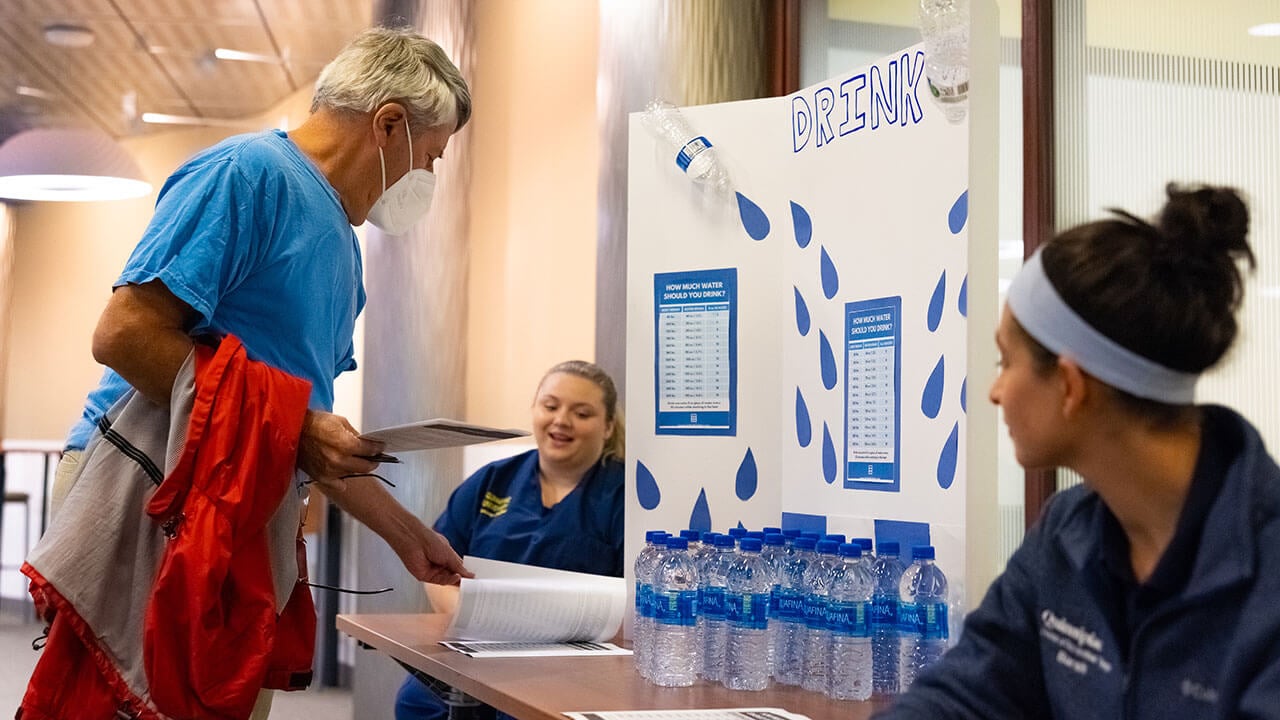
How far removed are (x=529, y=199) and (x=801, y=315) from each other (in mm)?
2747

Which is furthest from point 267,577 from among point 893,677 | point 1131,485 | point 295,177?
point 1131,485

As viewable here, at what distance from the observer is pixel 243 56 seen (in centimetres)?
631

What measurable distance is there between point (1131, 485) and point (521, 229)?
13.0 feet

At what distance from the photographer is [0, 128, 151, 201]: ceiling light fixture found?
623 cm

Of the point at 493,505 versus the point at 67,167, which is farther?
the point at 67,167

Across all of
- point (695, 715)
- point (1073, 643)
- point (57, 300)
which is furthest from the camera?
point (57, 300)

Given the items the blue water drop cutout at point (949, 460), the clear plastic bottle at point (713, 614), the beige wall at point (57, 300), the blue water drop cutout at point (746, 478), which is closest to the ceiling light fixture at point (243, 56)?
the beige wall at point (57, 300)

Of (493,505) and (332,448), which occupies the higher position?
(332,448)

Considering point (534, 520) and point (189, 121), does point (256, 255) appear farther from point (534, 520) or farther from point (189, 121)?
point (189, 121)

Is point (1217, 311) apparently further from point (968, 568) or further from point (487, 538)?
point (487, 538)

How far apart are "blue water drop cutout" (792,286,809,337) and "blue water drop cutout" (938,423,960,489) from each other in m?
0.47

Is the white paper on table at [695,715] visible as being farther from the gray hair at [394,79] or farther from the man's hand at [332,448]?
the gray hair at [394,79]

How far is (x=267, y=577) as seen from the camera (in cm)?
189

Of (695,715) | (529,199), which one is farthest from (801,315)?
(529,199)
